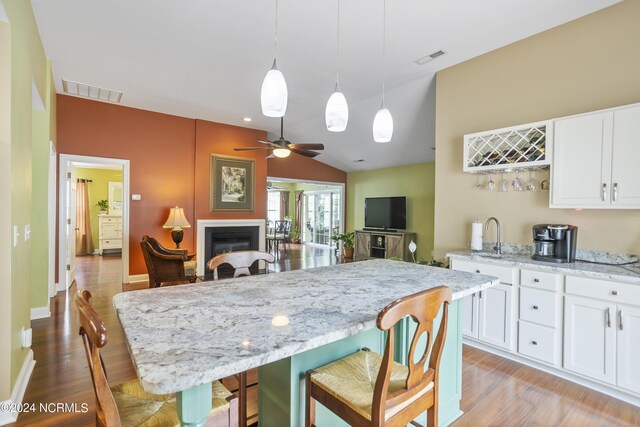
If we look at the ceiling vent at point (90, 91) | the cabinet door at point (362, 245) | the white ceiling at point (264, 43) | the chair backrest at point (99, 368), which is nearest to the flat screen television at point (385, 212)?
the cabinet door at point (362, 245)

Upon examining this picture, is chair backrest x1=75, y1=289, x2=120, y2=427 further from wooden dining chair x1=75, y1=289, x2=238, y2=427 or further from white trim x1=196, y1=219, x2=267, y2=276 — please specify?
white trim x1=196, y1=219, x2=267, y2=276

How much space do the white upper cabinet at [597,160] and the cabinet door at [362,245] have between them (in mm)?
5548

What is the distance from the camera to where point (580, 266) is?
243 cm

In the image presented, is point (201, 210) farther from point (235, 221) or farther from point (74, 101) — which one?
point (74, 101)

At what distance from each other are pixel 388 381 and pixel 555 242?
2.40 metres

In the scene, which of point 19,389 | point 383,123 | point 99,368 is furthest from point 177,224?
point 99,368

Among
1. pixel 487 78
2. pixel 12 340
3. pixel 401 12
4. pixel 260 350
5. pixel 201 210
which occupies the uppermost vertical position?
pixel 401 12

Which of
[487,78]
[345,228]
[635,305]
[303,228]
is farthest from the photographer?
[303,228]

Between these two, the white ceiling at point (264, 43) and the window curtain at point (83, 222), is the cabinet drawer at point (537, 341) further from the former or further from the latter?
the window curtain at point (83, 222)

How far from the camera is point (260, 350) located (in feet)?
3.00

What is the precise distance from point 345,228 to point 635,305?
7415mm

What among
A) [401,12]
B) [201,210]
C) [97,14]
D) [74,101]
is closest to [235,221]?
[201,210]

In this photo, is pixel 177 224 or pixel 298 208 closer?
pixel 177 224

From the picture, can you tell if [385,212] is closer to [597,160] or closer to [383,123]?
[597,160]
